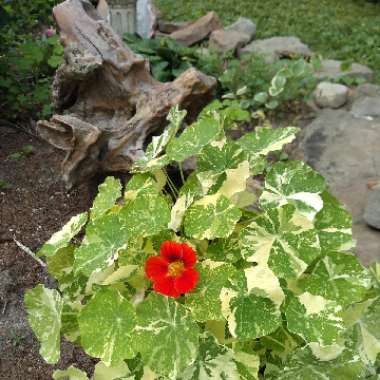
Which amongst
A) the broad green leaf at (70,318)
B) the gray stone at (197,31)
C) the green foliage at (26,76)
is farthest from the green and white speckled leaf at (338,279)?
the gray stone at (197,31)

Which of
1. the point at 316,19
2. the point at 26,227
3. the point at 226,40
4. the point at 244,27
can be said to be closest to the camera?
the point at 26,227

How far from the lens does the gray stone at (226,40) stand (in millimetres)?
5355

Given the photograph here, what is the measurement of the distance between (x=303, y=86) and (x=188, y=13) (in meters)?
2.57

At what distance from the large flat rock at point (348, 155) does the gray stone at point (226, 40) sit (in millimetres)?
1358

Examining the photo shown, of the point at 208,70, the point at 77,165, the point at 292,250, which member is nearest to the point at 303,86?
the point at 208,70

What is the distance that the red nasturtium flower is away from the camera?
1354mm

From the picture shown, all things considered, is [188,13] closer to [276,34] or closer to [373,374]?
[276,34]

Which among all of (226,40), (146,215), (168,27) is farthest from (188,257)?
(168,27)

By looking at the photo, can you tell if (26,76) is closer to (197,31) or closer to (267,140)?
(197,31)

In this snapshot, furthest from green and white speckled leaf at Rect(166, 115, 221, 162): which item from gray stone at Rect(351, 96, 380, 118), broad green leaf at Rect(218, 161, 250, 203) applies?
gray stone at Rect(351, 96, 380, 118)

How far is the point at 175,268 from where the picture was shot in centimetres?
136

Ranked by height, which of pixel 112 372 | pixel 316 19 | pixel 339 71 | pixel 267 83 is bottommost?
pixel 316 19

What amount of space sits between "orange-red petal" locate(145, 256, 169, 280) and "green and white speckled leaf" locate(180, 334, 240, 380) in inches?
8.6

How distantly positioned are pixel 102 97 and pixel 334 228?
6.95 feet
